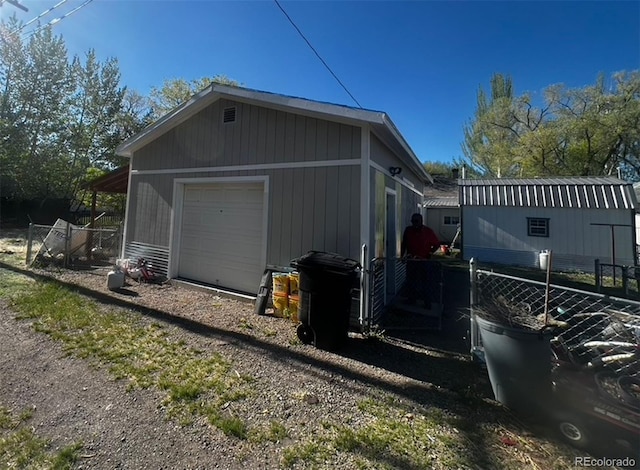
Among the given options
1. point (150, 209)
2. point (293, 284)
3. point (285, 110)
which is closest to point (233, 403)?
point (293, 284)

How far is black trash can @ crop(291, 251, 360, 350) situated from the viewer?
380 cm

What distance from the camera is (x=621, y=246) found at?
1009 cm

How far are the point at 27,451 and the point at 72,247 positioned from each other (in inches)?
318

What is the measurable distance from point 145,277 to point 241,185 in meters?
3.27

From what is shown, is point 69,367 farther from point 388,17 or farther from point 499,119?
point 499,119

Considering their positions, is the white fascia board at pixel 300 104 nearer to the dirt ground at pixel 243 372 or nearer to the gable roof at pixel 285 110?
the gable roof at pixel 285 110

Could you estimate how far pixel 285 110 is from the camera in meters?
5.25

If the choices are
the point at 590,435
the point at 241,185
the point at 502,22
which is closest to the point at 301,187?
the point at 241,185

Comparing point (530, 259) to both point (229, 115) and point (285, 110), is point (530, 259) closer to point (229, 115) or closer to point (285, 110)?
point (285, 110)

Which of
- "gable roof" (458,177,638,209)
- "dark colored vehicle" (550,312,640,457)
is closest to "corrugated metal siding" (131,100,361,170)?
"dark colored vehicle" (550,312,640,457)

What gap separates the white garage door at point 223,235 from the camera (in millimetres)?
5836

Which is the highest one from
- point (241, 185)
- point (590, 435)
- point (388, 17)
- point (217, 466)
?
point (388, 17)

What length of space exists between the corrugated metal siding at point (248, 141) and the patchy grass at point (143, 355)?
11.2 feet

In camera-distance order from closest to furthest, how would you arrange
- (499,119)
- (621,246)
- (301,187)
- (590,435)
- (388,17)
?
1. (590,435)
2. (301,187)
3. (388,17)
4. (621,246)
5. (499,119)
